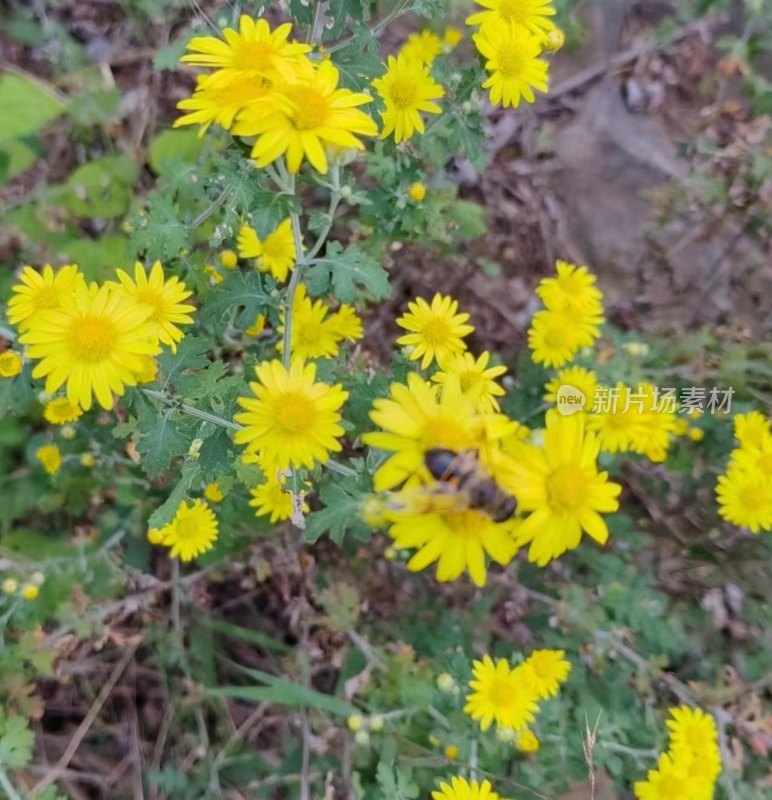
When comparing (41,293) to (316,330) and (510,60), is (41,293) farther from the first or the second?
(510,60)

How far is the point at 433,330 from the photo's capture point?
2.93 metres

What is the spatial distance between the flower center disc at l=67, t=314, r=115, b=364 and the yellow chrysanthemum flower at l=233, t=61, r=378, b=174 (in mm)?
698

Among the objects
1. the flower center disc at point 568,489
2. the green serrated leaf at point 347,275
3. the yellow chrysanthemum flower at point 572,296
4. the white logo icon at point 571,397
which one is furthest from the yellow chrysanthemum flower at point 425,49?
the flower center disc at point 568,489

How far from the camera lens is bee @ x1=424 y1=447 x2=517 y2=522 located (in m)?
1.87

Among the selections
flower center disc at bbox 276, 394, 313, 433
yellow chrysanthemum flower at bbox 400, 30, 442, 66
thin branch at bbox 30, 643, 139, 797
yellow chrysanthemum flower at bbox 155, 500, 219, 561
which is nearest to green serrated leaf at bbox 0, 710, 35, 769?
thin branch at bbox 30, 643, 139, 797

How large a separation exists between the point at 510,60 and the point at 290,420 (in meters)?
1.68

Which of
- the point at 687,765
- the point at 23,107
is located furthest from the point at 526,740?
the point at 23,107

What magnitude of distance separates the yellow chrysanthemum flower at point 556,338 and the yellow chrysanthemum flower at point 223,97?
5.96 feet

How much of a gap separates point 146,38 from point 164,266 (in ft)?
9.25

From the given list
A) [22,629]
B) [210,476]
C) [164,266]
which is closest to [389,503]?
[210,476]

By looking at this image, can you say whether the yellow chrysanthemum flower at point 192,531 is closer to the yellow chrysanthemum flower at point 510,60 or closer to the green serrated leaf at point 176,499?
the green serrated leaf at point 176,499

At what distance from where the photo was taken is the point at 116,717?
3980mm

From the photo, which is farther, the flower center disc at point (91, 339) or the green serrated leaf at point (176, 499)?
the green serrated leaf at point (176, 499)

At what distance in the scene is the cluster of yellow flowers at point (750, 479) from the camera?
3410 mm
